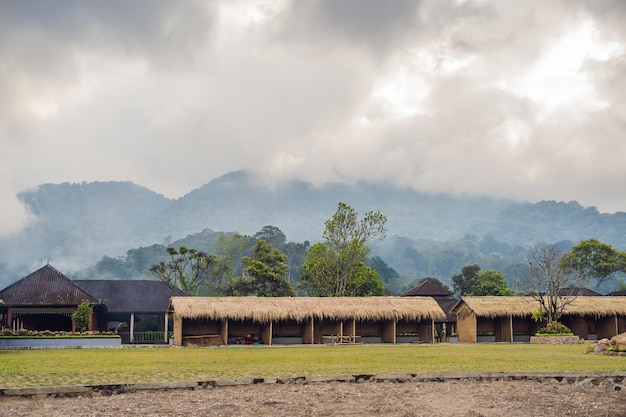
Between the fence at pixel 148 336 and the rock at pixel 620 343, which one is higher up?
the rock at pixel 620 343

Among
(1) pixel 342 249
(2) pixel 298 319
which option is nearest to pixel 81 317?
(2) pixel 298 319

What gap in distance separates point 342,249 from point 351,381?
40539 mm

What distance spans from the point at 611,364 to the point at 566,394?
256 inches

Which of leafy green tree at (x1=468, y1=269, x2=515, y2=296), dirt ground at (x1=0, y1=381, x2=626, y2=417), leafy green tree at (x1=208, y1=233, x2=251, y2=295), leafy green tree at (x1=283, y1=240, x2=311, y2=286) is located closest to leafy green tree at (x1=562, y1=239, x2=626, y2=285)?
leafy green tree at (x1=468, y1=269, x2=515, y2=296)

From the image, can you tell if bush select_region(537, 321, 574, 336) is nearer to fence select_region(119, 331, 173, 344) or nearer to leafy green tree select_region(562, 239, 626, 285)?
fence select_region(119, 331, 173, 344)

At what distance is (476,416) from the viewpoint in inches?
412

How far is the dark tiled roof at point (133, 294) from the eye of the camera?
45219 millimetres

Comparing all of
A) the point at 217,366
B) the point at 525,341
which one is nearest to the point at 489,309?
the point at 525,341

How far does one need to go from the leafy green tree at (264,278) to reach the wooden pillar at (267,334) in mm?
19605

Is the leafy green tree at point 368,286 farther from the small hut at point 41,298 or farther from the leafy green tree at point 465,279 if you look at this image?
the small hut at point 41,298

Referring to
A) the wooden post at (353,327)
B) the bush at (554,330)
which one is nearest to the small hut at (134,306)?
the wooden post at (353,327)

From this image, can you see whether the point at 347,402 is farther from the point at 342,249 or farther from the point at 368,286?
the point at 368,286

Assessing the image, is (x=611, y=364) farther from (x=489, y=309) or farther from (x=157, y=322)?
(x=157, y=322)

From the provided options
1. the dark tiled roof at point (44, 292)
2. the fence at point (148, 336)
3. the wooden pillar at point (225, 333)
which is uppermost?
the dark tiled roof at point (44, 292)
